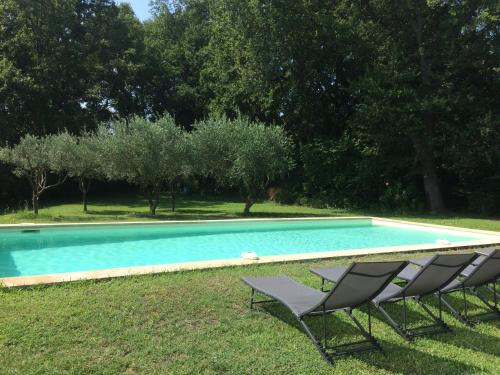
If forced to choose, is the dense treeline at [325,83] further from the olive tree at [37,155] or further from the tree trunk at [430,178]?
the olive tree at [37,155]

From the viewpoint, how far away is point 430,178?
20.2 m

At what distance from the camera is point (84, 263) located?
9.04 meters

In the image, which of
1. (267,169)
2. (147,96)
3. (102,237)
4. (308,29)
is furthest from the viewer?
(147,96)

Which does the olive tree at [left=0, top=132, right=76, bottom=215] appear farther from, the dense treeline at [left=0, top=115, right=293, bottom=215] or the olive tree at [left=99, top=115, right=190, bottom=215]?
the olive tree at [left=99, top=115, right=190, bottom=215]

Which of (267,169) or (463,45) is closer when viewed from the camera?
(267,169)

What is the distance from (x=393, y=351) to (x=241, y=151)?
1325 centimetres

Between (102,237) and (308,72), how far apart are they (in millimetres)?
15522

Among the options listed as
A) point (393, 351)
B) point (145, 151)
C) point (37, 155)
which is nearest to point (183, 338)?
point (393, 351)

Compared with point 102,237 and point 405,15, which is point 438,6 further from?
point 102,237

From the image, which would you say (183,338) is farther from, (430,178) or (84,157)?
(430,178)

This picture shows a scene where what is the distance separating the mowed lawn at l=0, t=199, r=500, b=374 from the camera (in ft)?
12.0

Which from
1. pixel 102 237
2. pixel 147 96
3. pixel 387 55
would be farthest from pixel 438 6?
pixel 147 96

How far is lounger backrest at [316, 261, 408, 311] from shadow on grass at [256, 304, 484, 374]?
0.51 meters

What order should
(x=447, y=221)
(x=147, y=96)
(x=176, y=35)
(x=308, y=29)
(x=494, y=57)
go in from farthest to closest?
(x=176, y=35) < (x=147, y=96) < (x=308, y=29) < (x=494, y=57) < (x=447, y=221)
